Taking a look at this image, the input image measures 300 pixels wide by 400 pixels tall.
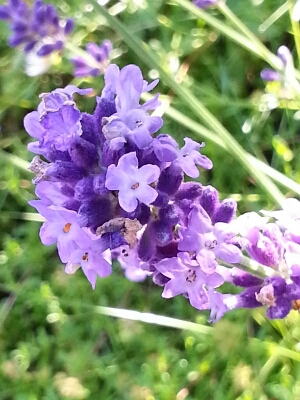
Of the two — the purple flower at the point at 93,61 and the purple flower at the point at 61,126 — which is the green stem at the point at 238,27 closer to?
the purple flower at the point at 93,61

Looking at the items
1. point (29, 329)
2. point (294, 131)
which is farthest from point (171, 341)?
point (294, 131)

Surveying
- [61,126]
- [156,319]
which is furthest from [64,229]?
[156,319]

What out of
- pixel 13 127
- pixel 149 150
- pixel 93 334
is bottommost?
pixel 93 334

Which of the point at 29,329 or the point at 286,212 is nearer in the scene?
the point at 286,212

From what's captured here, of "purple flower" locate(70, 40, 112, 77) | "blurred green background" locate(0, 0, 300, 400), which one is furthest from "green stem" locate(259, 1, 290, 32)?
"purple flower" locate(70, 40, 112, 77)

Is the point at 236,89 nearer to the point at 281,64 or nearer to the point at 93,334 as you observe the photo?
the point at 281,64

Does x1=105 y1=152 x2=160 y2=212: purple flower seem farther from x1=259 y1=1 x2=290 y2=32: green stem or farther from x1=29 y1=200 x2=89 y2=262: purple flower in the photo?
x1=259 y1=1 x2=290 y2=32: green stem

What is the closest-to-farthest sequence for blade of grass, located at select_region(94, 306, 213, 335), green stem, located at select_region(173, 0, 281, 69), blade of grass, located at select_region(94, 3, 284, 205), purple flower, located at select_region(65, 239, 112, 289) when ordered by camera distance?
purple flower, located at select_region(65, 239, 112, 289) < blade of grass, located at select_region(94, 3, 284, 205) < green stem, located at select_region(173, 0, 281, 69) < blade of grass, located at select_region(94, 306, 213, 335)
